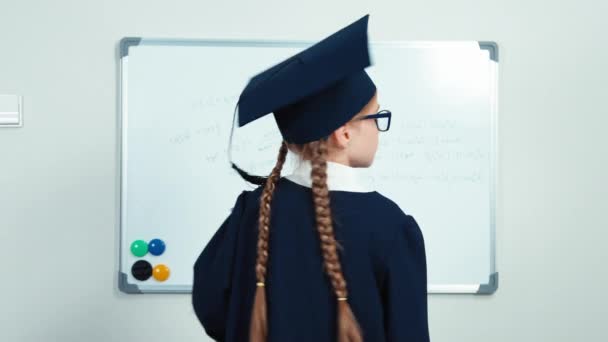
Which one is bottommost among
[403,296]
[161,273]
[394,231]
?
[161,273]

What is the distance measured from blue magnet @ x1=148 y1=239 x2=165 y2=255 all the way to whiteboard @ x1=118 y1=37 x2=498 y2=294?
0.06 feet

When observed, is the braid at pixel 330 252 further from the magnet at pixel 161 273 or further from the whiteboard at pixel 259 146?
the magnet at pixel 161 273

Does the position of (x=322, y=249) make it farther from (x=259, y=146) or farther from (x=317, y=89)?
(x=259, y=146)

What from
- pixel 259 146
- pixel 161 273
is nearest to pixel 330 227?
pixel 259 146

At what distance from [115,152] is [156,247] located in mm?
339

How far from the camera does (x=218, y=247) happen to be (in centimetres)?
100

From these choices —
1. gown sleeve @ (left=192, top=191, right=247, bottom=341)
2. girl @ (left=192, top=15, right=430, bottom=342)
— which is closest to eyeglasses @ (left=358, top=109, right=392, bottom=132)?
girl @ (left=192, top=15, right=430, bottom=342)

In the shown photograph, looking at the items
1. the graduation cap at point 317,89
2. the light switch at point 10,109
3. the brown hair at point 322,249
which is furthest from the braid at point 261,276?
the light switch at point 10,109

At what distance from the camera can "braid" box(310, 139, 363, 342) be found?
840 mm

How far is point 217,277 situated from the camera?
0.96 metres

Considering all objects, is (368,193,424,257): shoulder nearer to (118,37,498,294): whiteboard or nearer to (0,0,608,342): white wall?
(118,37,498,294): whiteboard

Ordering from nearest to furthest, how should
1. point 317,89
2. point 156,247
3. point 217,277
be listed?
point 317,89, point 217,277, point 156,247

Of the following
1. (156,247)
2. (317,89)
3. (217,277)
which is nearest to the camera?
(317,89)

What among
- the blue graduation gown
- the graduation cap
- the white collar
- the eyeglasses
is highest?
the graduation cap
